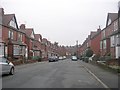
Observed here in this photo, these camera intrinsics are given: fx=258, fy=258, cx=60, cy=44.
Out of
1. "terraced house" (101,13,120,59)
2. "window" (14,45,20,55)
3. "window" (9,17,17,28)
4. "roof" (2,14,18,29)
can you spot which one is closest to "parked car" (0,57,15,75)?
"roof" (2,14,18,29)

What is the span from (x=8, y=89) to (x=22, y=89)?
0.64m

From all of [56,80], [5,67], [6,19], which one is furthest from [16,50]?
[56,80]

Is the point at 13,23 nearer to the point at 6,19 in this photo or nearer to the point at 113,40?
the point at 6,19

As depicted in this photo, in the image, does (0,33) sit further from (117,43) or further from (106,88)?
(106,88)

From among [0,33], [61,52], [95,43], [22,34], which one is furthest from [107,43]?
[61,52]

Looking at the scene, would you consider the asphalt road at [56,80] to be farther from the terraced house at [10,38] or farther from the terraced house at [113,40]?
the terraced house at [113,40]

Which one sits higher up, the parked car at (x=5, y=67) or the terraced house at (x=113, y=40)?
the terraced house at (x=113, y=40)

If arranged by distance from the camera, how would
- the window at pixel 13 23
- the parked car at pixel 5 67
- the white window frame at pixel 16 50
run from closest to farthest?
the parked car at pixel 5 67
the window at pixel 13 23
the white window frame at pixel 16 50

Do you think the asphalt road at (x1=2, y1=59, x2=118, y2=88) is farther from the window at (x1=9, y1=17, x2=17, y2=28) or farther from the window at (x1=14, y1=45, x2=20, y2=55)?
the window at (x1=9, y1=17, x2=17, y2=28)

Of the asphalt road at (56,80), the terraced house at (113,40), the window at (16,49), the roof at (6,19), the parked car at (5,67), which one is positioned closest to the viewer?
the asphalt road at (56,80)

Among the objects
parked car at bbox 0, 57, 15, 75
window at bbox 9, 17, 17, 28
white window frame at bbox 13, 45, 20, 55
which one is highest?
window at bbox 9, 17, 17, 28

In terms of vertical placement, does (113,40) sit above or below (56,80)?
above

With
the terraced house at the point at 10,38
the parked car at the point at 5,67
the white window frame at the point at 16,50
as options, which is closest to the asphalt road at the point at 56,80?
the parked car at the point at 5,67

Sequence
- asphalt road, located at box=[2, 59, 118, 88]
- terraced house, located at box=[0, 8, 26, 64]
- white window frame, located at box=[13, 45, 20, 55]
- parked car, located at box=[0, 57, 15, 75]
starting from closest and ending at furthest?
asphalt road, located at box=[2, 59, 118, 88]
parked car, located at box=[0, 57, 15, 75]
terraced house, located at box=[0, 8, 26, 64]
white window frame, located at box=[13, 45, 20, 55]
